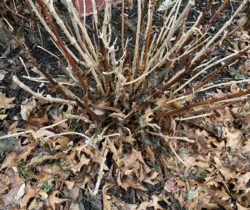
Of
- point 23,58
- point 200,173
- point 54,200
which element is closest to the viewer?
point 54,200

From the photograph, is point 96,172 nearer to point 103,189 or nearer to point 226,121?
point 103,189

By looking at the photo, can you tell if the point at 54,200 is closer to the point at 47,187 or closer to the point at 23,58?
the point at 47,187

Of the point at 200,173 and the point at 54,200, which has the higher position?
the point at 54,200

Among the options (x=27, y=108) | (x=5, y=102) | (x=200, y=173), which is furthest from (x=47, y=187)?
(x=200, y=173)

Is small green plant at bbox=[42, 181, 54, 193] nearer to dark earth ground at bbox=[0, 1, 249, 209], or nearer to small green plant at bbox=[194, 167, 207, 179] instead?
dark earth ground at bbox=[0, 1, 249, 209]

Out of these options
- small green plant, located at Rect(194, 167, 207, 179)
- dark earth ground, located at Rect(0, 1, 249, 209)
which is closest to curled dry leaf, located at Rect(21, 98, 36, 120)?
dark earth ground, located at Rect(0, 1, 249, 209)

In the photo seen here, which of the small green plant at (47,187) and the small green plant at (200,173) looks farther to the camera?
the small green plant at (200,173)

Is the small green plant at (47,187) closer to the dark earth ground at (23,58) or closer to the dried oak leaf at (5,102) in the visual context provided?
the dark earth ground at (23,58)

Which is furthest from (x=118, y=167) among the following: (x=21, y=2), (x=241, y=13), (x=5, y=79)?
(x=241, y=13)

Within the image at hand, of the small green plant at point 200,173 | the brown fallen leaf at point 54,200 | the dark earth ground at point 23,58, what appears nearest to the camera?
the brown fallen leaf at point 54,200

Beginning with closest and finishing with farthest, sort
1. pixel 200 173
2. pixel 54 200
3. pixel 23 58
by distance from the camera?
pixel 54 200 < pixel 200 173 < pixel 23 58

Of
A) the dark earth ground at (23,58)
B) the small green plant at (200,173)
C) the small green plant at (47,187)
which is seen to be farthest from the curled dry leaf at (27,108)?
the small green plant at (200,173)

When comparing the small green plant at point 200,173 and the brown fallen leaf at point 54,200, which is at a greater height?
the brown fallen leaf at point 54,200
